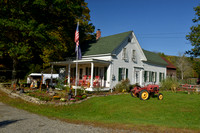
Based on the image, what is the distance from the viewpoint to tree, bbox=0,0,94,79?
616 inches

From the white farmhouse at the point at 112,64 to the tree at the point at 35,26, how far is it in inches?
107

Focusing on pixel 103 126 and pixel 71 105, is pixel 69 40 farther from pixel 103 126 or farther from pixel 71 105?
pixel 103 126

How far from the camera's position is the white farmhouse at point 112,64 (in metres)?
18.0

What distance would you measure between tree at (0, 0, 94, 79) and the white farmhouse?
271cm

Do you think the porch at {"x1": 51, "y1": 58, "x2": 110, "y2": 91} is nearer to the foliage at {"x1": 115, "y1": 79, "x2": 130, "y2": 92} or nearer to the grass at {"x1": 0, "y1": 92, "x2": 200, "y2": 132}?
the foliage at {"x1": 115, "y1": 79, "x2": 130, "y2": 92}

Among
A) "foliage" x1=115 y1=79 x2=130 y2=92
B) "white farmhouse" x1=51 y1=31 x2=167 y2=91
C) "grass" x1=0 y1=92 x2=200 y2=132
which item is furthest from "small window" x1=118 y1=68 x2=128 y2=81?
"grass" x1=0 y1=92 x2=200 y2=132

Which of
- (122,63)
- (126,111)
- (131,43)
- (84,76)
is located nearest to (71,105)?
(126,111)

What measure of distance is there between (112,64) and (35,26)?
8.48 metres

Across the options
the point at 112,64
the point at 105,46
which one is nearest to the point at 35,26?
the point at 105,46

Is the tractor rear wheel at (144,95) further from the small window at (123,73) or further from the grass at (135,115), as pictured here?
the small window at (123,73)

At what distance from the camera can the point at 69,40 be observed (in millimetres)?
22938

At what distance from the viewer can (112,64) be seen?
18156 mm

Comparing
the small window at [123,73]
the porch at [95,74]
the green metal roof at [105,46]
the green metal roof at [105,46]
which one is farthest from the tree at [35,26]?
the small window at [123,73]

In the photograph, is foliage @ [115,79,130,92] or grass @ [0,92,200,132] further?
foliage @ [115,79,130,92]
